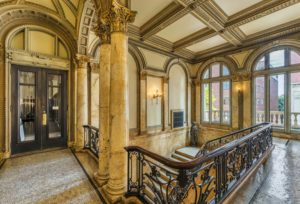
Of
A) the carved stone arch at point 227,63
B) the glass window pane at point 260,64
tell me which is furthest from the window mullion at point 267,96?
the carved stone arch at point 227,63

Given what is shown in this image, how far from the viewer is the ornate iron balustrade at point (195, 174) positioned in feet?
5.70

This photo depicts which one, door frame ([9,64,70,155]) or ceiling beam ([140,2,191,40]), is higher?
ceiling beam ([140,2,191,40])

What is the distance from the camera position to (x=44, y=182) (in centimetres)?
296

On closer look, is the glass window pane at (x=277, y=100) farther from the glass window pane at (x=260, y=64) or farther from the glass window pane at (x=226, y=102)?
the glass window pane at (x=226, y=102)

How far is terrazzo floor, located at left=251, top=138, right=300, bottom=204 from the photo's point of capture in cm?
231

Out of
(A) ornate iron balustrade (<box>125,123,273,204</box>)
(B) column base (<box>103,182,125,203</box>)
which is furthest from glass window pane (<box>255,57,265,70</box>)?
(B) column base (<box>103,182,125,203</box>)

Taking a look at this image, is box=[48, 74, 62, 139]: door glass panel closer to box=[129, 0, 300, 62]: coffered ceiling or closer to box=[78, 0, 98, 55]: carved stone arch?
box=[78, 0, 98, 55]: carved stone arch

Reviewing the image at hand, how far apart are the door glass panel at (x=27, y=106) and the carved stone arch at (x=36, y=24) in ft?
3.52

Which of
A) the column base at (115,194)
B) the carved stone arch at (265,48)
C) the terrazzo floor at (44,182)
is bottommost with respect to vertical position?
the terrazzo floor at (44,182)

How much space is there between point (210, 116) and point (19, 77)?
330 inches

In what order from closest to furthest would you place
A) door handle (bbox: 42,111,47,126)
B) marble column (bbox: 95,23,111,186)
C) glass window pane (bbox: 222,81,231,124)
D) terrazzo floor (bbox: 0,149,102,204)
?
terrazzo floor (bbox: 0,149,102,204)
marble column (bbox: 95,23,111,186)
door handle (bbox: 42,111,47,126)
glass window pane (bbox: 222,81,231,124)

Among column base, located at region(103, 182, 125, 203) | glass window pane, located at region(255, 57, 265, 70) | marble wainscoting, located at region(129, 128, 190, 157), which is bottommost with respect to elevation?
marble wainscoting, located at region(129, 128, 190, 157)

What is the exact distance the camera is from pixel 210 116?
844 centimetres

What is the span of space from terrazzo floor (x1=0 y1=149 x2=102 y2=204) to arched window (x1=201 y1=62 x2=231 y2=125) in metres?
7.00
